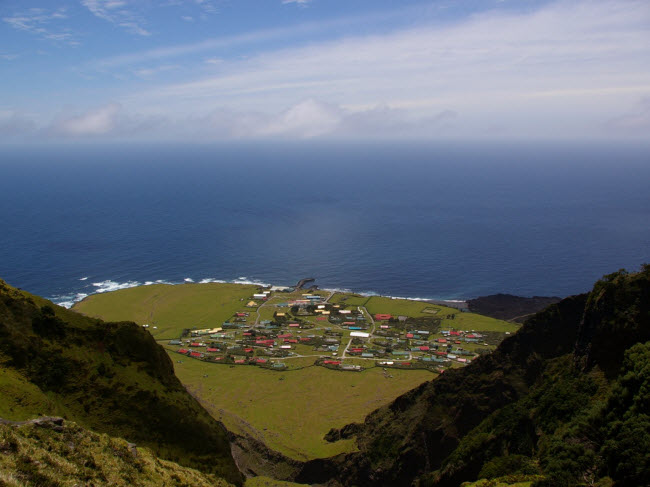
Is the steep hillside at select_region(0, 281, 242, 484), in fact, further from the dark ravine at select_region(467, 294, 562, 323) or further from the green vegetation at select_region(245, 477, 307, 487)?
the dark ravine at select_region(467, 294, 562, 323)

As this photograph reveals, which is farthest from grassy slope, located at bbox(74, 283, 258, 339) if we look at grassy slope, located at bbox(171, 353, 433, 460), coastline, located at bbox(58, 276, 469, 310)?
grassy slope, located at bbox(171, 353, 433, 460)

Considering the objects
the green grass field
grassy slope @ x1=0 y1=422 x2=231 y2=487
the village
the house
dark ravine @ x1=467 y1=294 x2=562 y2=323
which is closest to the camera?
grassy slope @ x1=0 y1=422 x2=231 y2=487

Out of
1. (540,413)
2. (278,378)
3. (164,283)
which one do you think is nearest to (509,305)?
(278,378)

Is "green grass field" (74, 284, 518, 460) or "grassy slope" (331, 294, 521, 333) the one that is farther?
"grassy slope" (331, 294, 521, 333)

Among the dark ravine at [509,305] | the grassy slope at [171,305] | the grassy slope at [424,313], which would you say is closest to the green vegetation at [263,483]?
the grassy slope at [171,305]

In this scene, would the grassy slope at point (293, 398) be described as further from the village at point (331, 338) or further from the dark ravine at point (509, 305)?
A: the dark ravine at point (509, 305)

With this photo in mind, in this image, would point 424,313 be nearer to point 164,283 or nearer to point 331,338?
point 331,338
